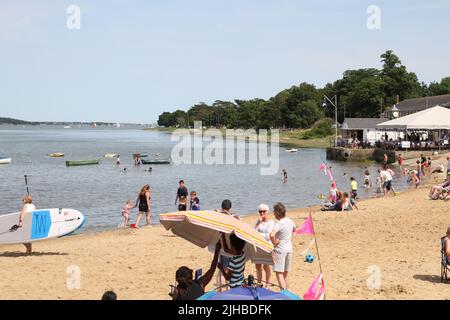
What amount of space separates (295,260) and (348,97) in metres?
116

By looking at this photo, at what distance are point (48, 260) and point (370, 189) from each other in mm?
23672

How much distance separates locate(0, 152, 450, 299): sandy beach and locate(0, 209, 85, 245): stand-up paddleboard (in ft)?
1.50

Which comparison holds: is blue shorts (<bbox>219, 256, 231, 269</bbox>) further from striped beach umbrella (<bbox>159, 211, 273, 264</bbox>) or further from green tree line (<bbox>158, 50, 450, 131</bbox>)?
green tree line (<bbox>158, 50, 450, 131</bbox>)

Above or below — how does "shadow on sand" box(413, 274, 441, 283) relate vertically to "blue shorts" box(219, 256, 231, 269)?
below

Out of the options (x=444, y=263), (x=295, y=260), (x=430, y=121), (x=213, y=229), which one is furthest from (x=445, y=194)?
(x=430, y=121)

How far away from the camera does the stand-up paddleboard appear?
45.5 ft

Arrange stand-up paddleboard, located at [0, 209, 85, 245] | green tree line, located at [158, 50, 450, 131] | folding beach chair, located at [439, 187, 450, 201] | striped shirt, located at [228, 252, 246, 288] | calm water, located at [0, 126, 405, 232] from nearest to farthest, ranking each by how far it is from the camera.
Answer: striped shirt, located at [228, 252, 246, 288], stand-up paddleboard, located at [0, 209, 85, 245], folding beach chair, located at [439, 187, 450, 201], calm water, located at [0, 126, 405, 232], green tree line, located at [158, 50, 450, 131]

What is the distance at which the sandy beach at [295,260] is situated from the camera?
10.0m

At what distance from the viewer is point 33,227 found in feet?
45.5

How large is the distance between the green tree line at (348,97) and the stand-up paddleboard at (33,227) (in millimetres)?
102422

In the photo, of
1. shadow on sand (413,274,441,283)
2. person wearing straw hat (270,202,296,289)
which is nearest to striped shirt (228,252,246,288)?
person wearing straw hat (270,202,296,289)
